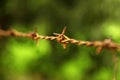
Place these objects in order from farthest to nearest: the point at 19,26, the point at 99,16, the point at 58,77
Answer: the point at 58,77
the point at 19,26
the point at 99,16

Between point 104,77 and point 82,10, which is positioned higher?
point 82,10

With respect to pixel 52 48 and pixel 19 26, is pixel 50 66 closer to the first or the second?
pixel 52 48

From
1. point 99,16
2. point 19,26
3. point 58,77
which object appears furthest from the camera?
point 58,77

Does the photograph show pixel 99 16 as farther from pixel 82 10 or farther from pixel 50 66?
pixel 50 66

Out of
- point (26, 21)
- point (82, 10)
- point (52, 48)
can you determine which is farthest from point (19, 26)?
point (82, 10)

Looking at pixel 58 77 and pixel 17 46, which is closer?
pixel 17 46

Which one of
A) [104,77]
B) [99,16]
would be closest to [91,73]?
[104,77]
